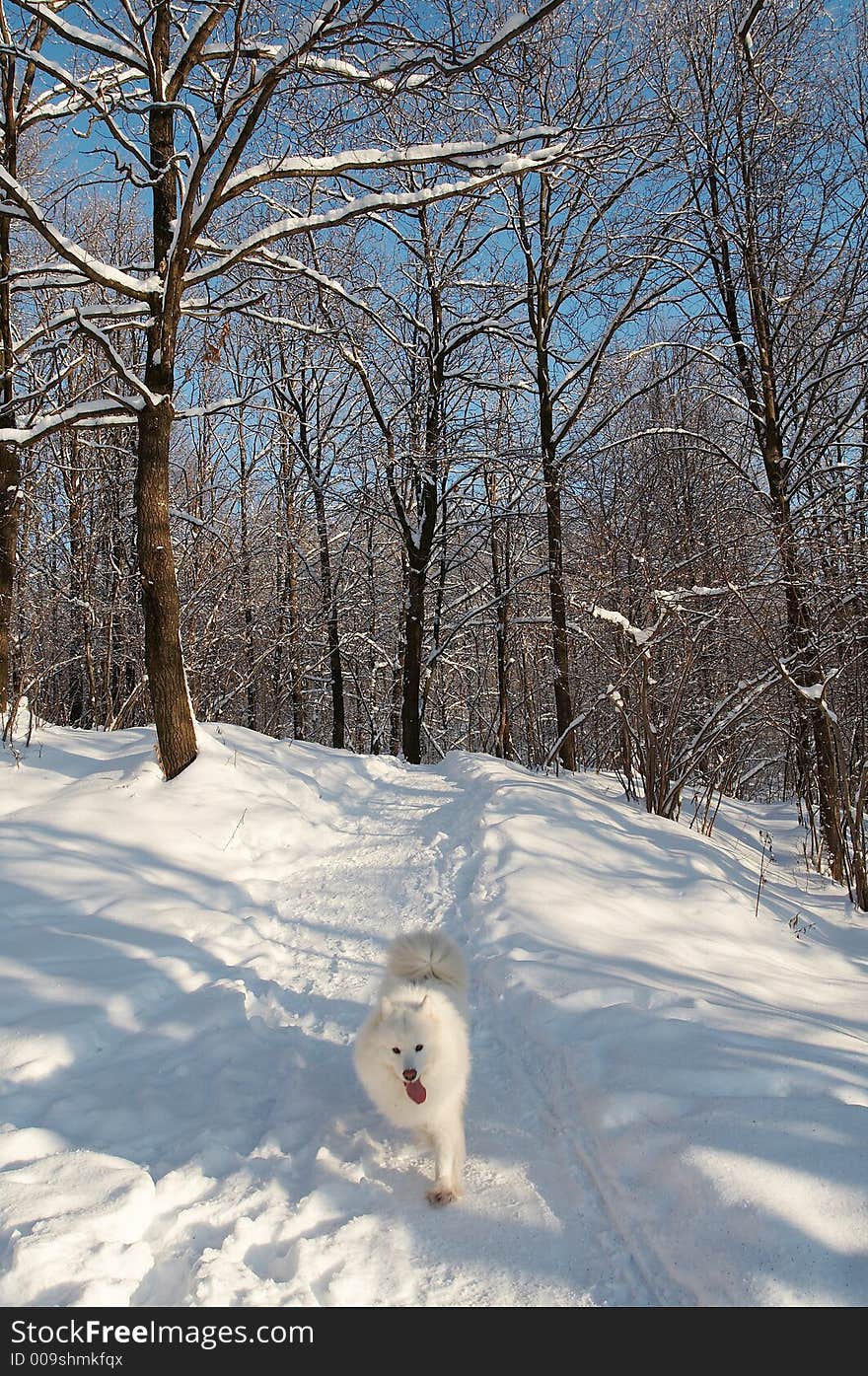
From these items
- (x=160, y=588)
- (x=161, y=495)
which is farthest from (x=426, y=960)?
(x=161, y=495)

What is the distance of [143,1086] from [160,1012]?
2.31 feet

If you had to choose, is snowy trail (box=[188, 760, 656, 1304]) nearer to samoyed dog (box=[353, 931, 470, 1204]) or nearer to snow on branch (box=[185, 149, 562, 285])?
samoyed dog (box=[353, 931, 470, 1204])

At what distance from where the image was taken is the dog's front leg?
9.25 feet

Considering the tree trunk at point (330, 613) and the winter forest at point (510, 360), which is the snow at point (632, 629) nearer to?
the winter forest at point (510, 360)

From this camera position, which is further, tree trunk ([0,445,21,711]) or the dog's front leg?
tree trunk ([0,445,21,711])

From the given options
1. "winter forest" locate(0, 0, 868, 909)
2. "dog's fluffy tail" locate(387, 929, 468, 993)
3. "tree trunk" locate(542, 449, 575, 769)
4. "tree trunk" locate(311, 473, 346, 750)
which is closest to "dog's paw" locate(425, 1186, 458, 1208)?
"dog's fluffy tail" locate(387, 929, 468, 993)

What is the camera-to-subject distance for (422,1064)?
288 centimetres

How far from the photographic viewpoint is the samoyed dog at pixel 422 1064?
2.86 meters

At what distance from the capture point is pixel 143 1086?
3.49m

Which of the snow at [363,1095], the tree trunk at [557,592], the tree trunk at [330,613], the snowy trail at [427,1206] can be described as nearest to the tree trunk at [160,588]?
the snow at [363,1095]

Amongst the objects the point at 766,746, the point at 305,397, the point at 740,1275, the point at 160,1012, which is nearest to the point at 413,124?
the point at 160,1012

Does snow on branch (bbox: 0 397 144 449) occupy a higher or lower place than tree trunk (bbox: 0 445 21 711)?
higher

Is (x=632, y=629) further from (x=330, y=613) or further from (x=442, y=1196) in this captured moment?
(x=330, y=613)

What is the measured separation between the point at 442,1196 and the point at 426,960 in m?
0.86
